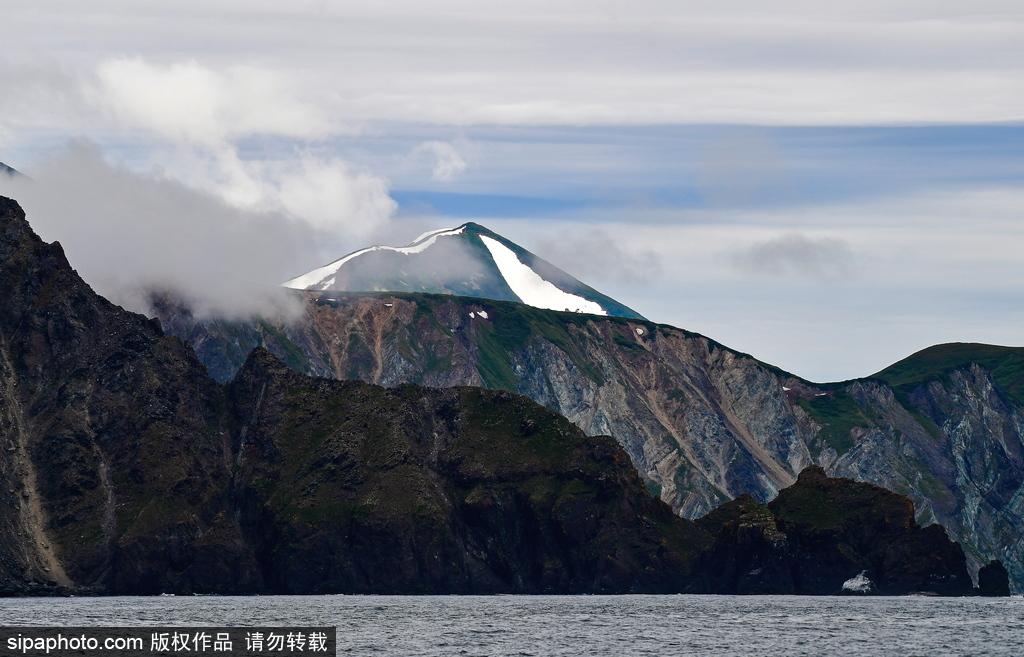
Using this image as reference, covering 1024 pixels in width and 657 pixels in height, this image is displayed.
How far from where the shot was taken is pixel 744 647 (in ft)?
560

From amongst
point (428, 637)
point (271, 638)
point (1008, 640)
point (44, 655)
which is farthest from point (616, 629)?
point (44, 655)

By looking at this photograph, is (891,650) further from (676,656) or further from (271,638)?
(271,638)

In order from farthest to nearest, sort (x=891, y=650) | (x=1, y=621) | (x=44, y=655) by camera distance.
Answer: (x=1, y=621) < (x=891, y=650) < (x=44, y=655)

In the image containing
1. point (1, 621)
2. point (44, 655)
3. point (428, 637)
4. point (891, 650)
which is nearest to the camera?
point (44, 655)

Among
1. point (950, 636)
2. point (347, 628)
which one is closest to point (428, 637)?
point (347, 628)

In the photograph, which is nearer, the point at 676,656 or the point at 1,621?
the point at 676,656

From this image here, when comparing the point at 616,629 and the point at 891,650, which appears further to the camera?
the point at 616,629

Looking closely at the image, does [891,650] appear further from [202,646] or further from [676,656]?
[202,646]

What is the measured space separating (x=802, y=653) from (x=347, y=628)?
5616 cm

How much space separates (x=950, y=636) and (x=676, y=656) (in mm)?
51258

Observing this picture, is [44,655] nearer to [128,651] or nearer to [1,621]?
[128,651]

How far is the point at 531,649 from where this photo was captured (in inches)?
6393

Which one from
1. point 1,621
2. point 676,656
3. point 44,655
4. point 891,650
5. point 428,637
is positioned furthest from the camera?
point 1,621

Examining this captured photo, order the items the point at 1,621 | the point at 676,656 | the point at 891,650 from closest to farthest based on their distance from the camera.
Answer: the point at 676,656, the point at 891,650, the point at 1,621
